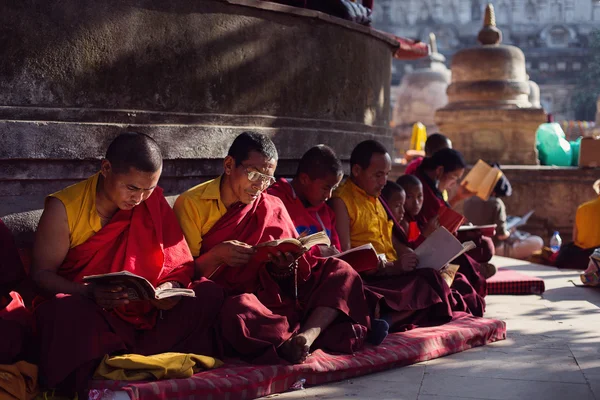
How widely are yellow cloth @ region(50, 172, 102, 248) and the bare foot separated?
3.36ft

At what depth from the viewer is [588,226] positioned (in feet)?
27.6

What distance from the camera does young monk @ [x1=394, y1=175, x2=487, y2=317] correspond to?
18.6ft

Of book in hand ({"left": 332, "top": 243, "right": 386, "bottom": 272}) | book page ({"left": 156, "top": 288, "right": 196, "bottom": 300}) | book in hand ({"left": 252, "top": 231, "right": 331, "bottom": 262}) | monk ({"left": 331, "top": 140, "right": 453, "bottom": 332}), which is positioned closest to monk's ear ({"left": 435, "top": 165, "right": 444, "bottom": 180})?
monk ({"left": 331, "top": 140, "right": 453, "bottom": 332})

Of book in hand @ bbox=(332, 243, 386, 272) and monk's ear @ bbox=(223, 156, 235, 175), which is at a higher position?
monk's ear @ bbox=(223, 156, 235, 175)

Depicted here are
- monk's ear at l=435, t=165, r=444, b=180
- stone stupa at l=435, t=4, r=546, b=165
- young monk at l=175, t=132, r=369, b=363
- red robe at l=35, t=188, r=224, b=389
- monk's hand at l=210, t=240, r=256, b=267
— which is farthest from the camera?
stone stupa at l=435, t=4, r=546, b=165

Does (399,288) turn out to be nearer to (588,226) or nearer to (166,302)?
(166,302)

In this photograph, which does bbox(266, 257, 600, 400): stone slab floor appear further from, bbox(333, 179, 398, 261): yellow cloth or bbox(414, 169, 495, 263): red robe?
bbox(333, 179, 398, 261): yellow cloth

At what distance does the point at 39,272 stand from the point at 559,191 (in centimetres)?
947

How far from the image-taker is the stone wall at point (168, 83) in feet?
15.0

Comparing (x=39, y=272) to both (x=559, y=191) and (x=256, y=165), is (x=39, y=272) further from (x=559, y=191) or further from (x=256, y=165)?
(x=559, y=191)

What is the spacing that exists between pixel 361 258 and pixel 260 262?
582 millimetres

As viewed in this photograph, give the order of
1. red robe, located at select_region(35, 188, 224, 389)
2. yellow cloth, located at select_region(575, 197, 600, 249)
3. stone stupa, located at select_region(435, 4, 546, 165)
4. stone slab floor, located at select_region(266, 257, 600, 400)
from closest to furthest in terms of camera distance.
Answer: red robe, located at select_region(35, 188, 224, 389), stone slab floor, located at select_region(266, 257, 600, 400), yellow cloth, located at select_region(575, 197, 600, 249), stone stupa, located at select_region(435, 4, 546, 165)

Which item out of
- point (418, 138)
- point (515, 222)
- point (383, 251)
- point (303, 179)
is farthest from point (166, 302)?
point (418, 138)

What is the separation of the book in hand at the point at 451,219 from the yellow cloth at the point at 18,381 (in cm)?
318
